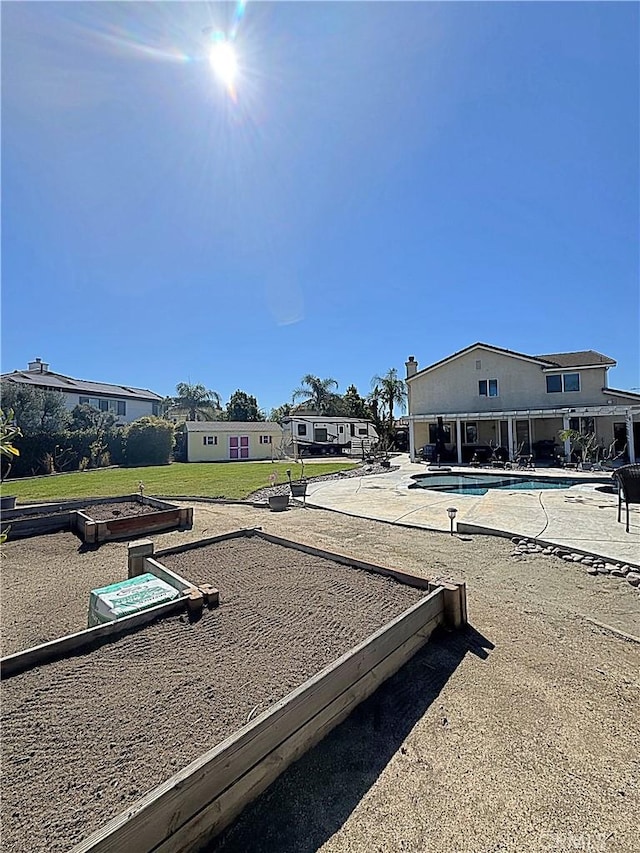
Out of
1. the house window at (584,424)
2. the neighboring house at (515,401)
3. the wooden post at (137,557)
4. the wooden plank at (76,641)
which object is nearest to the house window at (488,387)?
the neighboring house at (515,401)

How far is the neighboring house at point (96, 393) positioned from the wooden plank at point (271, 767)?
35.6m

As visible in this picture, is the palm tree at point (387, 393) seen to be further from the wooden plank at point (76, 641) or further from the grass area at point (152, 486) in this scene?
the wooden plank at point (76, 641)

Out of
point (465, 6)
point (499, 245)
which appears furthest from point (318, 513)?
point (499, 245)

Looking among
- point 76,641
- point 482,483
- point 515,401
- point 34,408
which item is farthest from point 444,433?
point 34,408

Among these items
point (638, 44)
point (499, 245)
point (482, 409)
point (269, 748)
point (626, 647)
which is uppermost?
point (638, 44)

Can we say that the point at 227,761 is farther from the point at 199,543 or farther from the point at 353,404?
the point at 353,404

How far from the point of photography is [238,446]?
32.4 m

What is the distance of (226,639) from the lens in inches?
123

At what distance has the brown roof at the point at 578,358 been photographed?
69.0 feet

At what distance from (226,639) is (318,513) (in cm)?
703

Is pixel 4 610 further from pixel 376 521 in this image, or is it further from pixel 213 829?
pixel 376 521

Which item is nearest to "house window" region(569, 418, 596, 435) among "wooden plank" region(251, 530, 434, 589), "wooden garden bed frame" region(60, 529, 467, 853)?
"wooden plank" region(251, 530, 434, 589)

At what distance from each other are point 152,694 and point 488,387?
24392 millimetres

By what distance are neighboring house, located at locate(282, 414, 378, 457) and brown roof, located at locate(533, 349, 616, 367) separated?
1732cm
